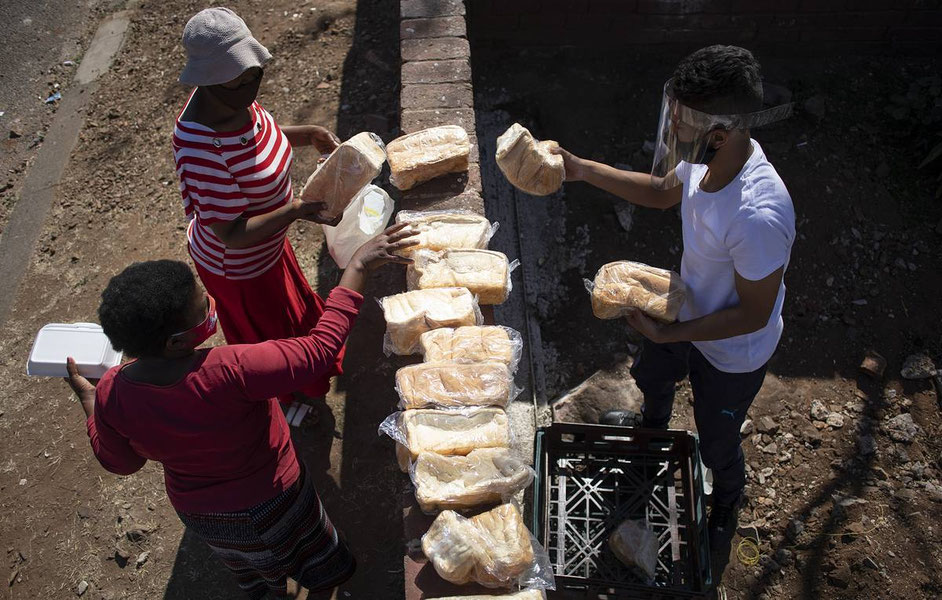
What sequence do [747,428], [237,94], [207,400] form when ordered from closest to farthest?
1. [207,400]
2. [237,94]
3. [747,428]

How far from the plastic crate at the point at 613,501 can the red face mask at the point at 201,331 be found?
1.74 m

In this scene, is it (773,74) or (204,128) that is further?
(773,74)

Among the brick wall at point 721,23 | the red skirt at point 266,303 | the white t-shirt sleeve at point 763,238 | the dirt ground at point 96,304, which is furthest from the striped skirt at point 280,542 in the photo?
the brick wall at point 721,23

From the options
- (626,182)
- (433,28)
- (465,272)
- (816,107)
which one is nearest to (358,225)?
(465,272)

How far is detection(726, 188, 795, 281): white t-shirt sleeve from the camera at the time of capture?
2207 mm

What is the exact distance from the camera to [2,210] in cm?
535

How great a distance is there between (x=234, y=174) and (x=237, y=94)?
321 millimetres

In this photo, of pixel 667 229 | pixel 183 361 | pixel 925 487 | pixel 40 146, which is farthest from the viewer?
pixel 40 146

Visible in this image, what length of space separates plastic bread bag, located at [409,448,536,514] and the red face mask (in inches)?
34.1

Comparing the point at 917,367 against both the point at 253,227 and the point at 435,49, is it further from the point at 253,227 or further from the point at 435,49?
the point at 253,227

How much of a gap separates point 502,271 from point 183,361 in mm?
1387

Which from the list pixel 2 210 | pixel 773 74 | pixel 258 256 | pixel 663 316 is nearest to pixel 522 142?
pixel 663 316

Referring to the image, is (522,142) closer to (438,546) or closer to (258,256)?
(258,256)

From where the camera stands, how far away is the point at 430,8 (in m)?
4.25
